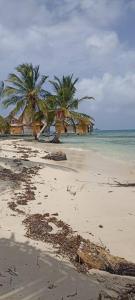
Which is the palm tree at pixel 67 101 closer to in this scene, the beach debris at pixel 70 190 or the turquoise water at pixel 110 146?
the turquoise water at pixel 110 146

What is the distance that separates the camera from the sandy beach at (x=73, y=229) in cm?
421

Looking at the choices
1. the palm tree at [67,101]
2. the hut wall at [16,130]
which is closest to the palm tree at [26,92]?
the palm tree at [67,101]

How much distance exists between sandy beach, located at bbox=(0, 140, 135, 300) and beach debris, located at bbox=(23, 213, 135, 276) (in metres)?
0.11

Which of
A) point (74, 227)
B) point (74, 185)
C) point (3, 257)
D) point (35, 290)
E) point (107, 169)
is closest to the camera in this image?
point (35, 290)

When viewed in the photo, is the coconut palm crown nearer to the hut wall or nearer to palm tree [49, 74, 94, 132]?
palm tree [49, 74, 94, 132]

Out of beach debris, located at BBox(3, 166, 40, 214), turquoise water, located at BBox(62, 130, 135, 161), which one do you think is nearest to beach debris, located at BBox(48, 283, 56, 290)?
beach debris, located at BBox(3, 166, 40, 214)

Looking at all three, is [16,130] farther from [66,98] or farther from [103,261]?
[103,261]

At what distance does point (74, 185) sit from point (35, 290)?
7.57m

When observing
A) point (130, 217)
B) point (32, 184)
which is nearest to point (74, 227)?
point (130, 217)

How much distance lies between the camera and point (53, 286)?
425 cm

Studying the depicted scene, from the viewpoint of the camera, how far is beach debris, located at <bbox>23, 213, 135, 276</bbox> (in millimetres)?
4762

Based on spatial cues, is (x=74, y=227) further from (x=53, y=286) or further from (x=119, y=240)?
(x=53, y=286)

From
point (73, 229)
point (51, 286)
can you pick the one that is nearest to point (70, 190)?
point (73, 229)

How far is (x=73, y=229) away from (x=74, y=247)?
1188 millimetres
